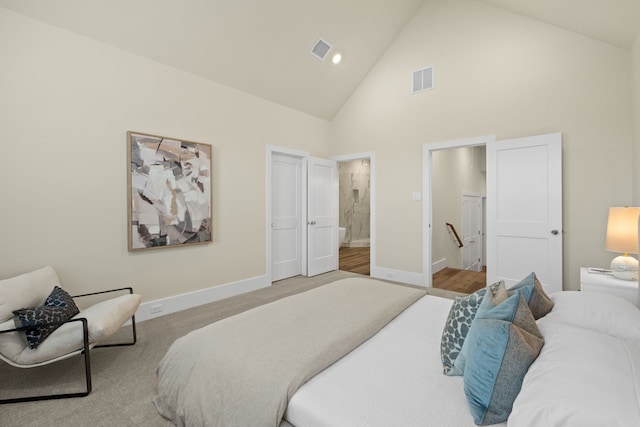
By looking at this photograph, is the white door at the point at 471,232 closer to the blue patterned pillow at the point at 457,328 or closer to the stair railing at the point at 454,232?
the stair railing at the point at 454,232

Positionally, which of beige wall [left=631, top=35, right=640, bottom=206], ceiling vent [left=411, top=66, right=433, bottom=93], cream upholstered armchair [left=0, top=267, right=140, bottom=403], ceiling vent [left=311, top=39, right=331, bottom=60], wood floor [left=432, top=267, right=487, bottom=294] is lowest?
wood floor [left=432, top=267, right=487, bottom=294]

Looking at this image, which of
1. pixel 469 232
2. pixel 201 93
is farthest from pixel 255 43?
pixel 469 232

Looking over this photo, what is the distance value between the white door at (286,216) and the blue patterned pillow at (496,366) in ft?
12.4

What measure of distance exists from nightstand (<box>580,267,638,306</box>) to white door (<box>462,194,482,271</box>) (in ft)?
12.4

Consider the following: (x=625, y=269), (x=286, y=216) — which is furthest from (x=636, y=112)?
(x=286, y=216)

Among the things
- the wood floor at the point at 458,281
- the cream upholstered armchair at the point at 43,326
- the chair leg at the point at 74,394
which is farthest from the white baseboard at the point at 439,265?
the chair leg at the point at 74,394

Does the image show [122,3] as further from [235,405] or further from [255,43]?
[235,405]

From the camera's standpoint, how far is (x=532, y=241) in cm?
338

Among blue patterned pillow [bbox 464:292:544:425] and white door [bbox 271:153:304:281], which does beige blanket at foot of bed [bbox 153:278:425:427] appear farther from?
white door [bbox 271:153:304:281]

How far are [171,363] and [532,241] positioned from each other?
3756 mm

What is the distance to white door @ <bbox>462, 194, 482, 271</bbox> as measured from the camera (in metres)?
6.27

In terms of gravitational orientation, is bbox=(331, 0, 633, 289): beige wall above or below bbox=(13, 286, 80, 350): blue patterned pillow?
above

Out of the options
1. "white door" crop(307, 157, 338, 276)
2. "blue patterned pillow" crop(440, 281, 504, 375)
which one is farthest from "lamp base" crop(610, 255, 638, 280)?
"white door" crop(307, 157, 338, 276)

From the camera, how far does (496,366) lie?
3.21 feet
